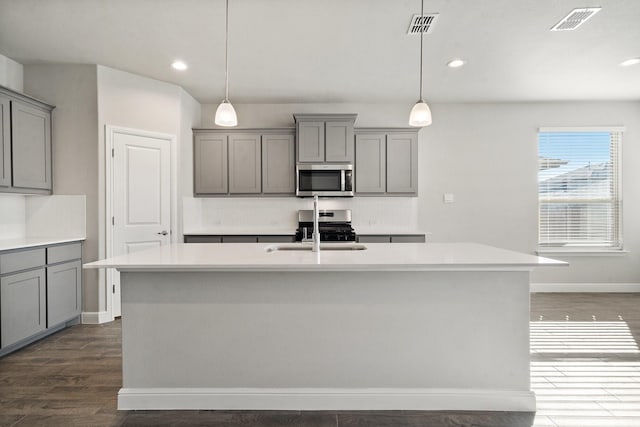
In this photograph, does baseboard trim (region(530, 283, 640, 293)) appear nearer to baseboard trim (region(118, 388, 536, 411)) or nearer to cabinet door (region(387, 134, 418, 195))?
cabinet door (region(387, 134, 418, 195))

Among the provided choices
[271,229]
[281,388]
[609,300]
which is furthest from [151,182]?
[609,300]

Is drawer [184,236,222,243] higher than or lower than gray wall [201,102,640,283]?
lower

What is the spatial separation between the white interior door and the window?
4.95 metres

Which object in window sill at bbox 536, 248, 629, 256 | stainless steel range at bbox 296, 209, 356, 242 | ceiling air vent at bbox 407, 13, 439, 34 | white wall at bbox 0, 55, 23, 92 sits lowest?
window sill at bbox 536, 248, 629, 256

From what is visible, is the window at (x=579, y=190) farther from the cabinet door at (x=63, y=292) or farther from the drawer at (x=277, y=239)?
the cabinet door at (x=63, y=292)

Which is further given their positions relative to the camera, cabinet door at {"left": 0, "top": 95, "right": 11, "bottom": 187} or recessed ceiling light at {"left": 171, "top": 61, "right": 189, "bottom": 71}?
recessed ceiling light at {"left": 171, "top": 61, "right": 189, "bottom": 71}

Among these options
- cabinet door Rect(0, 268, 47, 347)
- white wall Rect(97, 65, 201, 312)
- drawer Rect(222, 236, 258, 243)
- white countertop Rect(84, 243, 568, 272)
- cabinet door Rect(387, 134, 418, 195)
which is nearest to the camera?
white countertop Rect(84, 243, 568, 272)

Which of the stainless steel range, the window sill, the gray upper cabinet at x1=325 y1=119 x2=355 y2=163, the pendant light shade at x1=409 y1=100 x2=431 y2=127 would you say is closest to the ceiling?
the gray upper cabinet at x1=325 y1=119 x2=355 y2=163

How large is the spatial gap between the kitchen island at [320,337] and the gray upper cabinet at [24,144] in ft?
6.73

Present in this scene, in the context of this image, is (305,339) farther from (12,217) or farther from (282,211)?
(12,217)

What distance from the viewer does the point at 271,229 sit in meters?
4.76

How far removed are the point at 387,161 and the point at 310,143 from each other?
1026mm

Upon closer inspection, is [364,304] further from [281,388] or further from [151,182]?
[151,182]

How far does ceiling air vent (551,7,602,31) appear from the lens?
8.64 feet
